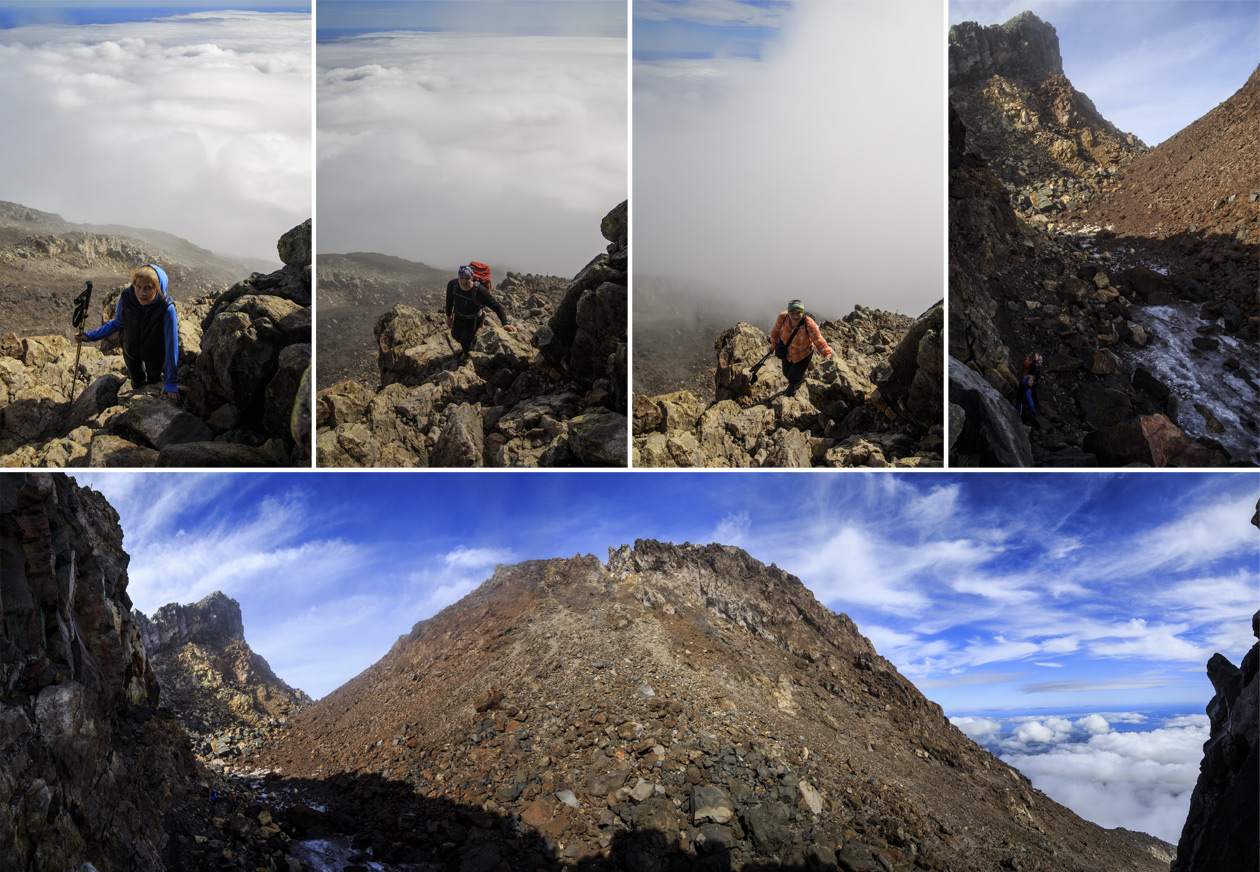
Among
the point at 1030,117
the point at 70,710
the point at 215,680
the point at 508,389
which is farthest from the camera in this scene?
the point at 215,680

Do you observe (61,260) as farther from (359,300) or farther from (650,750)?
(650,750)

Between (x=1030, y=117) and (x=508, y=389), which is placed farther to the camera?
(x=1030, y=117)

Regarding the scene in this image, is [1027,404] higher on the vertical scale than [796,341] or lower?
lower

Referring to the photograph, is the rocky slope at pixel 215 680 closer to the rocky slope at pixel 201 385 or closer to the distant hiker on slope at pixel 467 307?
the rocky slope at pixel 201 385

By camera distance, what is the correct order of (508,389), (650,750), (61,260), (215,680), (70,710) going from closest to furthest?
(70,710), (61,260), (508,389), (650,750), (215,680)

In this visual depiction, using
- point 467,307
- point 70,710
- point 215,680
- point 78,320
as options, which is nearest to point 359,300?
point 467,307

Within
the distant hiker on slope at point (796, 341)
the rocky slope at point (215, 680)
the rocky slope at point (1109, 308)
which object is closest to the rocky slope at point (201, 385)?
the rocky slope at point (215, 680)

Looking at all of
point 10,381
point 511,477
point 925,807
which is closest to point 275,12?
point 10,381
